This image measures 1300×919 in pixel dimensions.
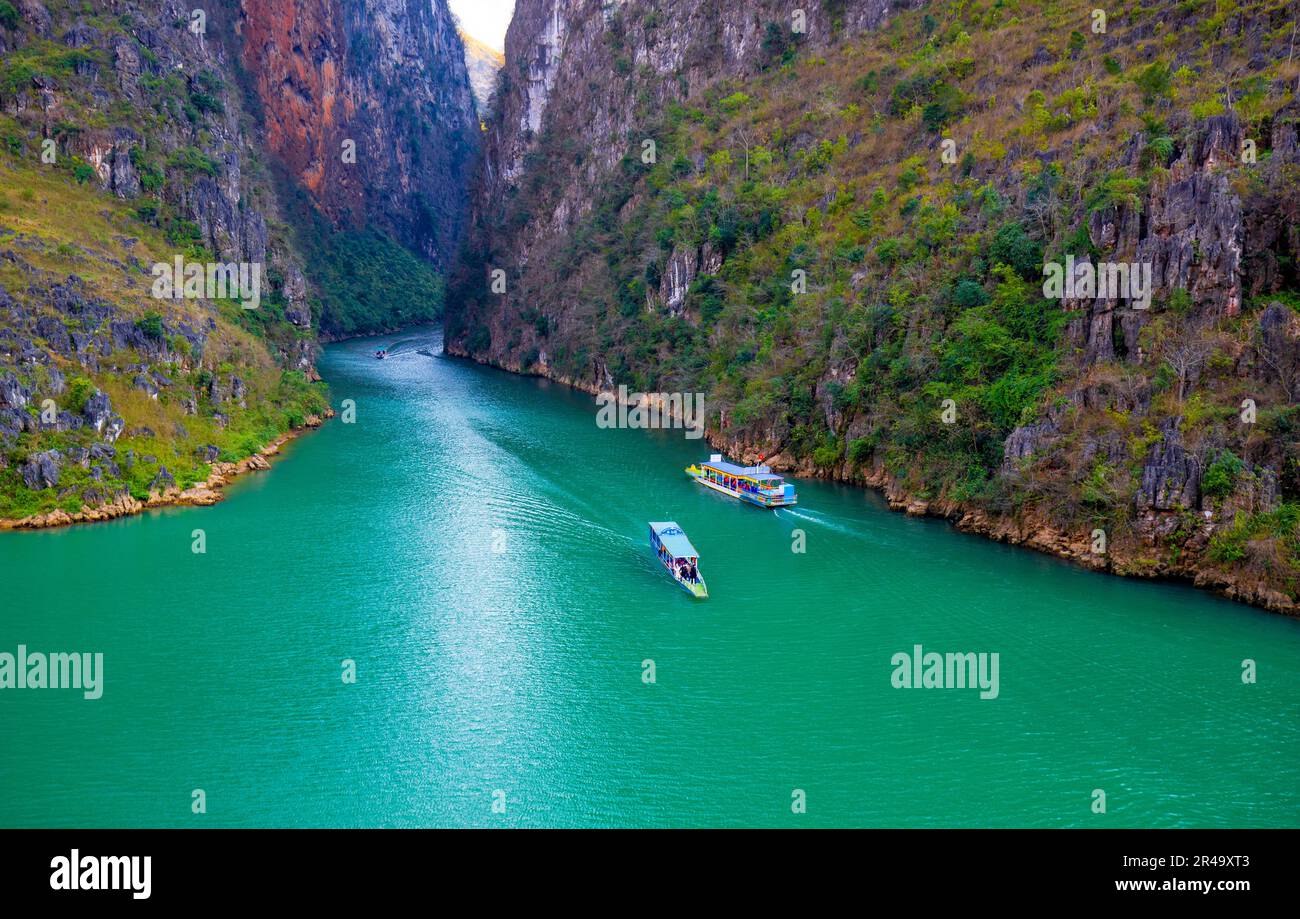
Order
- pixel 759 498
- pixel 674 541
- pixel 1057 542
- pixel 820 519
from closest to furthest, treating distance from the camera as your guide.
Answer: pixel 674 541
pixel 1057 542
pixel 820 519
pixel 759 498

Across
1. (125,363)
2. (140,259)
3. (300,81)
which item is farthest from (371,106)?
(125,363)

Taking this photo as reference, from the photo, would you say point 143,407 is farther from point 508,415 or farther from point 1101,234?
point 1101,234

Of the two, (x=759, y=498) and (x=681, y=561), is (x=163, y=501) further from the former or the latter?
(x=759, y=498)

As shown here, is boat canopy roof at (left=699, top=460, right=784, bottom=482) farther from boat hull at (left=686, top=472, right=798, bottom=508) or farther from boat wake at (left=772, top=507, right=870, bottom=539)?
boat wake at (left=772, top=507, right=870, bottom=539)

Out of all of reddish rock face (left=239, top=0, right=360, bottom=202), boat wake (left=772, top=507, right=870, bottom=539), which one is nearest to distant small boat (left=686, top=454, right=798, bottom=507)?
boat wake (left=772, top=507, right=870, bottom=539)

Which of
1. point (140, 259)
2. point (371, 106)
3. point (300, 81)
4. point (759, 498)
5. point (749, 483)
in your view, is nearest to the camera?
point (759, 498)

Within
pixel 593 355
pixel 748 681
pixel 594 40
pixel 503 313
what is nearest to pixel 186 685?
pixel 748 681
